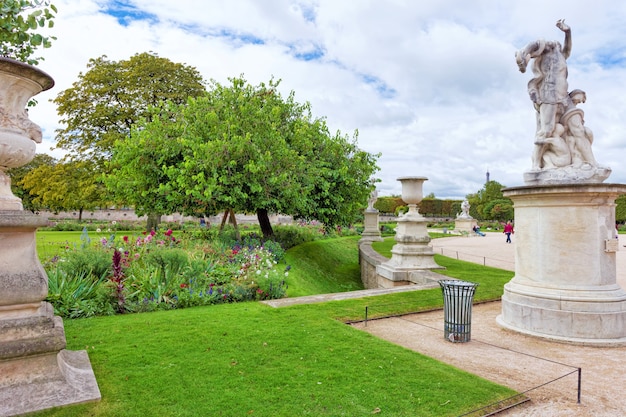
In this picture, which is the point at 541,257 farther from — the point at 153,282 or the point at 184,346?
the point at 153,282

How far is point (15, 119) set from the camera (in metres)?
3.43

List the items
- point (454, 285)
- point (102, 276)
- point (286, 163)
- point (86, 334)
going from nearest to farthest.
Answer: point (86, 334) → point (454, 285) → point (102, 276) → point (286, 163)

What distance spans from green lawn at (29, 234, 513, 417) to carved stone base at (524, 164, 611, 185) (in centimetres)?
336

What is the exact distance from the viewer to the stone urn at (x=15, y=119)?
10.8ft

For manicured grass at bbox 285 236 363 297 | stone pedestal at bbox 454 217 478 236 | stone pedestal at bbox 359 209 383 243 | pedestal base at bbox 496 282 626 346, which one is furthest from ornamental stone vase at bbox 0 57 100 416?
stone pedestal at bbox 454 217 478 236

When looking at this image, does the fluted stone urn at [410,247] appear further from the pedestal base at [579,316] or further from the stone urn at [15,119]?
the stone urn at [15,119]

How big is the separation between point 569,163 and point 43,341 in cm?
691

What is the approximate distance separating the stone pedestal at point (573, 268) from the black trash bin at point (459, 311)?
111cm

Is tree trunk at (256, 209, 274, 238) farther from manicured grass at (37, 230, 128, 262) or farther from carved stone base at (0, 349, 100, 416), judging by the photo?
carved stone base at (0, 349, 100, 416)

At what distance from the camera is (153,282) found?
25.0ft

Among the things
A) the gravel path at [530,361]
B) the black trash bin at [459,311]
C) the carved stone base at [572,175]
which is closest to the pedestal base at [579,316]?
the gravel path at [530,361]

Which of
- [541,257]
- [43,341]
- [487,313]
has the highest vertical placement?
[541,257]

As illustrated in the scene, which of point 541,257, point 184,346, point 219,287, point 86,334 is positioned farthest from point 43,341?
point 541,257

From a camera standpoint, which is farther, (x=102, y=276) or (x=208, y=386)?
(x=102, y=276)
